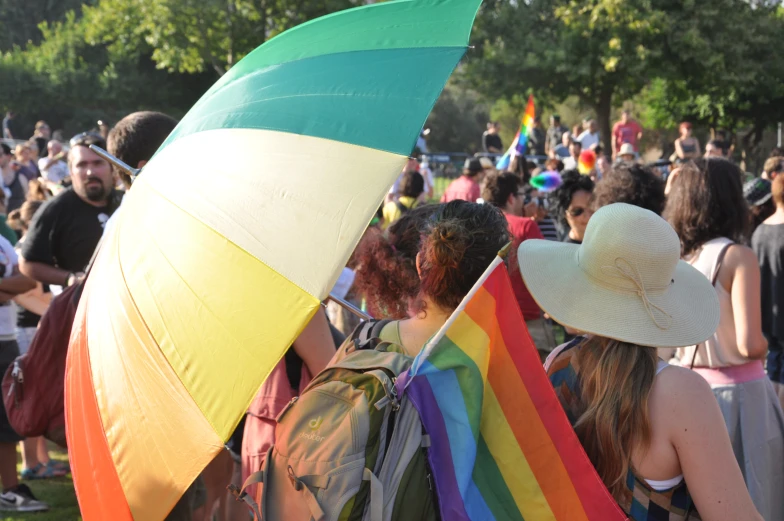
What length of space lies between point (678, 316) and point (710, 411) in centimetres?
27

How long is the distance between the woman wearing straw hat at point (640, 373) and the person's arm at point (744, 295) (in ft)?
4.04

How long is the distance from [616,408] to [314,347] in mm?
1388

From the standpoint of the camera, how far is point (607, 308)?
206 centimetres

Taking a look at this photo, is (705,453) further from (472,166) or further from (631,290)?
(472,166)

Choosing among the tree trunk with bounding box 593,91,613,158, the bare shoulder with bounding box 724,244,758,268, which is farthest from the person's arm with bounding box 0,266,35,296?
the tree trunk with bounding box 593,91,613,158

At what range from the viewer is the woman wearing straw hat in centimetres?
190

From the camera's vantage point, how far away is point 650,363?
1.99m

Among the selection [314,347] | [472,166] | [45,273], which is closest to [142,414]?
[314,347]

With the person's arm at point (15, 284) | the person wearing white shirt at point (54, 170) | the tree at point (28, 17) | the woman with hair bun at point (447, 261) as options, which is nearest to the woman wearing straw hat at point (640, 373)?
the woman with hair bun at point (447, 261)

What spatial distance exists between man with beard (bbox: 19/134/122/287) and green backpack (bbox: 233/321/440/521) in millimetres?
3194

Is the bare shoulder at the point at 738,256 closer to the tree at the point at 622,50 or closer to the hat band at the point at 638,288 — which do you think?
the hat band at the point at 638,288

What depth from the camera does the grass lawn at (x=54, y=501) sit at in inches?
202

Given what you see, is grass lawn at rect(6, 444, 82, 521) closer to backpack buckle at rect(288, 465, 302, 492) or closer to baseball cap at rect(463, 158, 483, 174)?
backpack buckle at rect(288, 465, 302, 492)

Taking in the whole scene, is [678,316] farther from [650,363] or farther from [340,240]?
[340,240]
